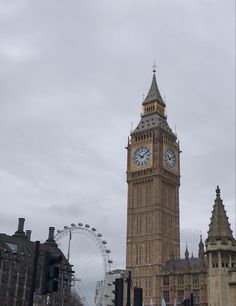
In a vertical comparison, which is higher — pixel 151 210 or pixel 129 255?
pixel 151 210

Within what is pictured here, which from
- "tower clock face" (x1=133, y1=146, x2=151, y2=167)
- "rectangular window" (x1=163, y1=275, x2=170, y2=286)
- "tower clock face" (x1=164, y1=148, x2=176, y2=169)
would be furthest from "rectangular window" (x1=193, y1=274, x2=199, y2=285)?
"tower clock face" (x1=133, y1=146, x2=151, y2=167)

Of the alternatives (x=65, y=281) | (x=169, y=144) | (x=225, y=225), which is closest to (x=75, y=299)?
(x=65, y=281)

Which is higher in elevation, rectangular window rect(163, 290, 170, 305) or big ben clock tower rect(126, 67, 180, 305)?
big ben clock tower rect(126, 67, 180, 305)

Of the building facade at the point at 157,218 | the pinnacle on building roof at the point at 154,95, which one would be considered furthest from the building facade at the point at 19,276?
the pinnacle on building roof at the point at 154,95

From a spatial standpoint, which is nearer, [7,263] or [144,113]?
[7,263]

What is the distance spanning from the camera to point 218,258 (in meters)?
42.6

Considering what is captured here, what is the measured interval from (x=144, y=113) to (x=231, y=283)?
372ft

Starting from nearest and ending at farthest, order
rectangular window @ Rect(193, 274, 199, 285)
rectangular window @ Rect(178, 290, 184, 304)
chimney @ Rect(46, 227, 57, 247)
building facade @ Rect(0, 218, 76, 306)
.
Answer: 1. building facade @ Rect(0, 218, 76, 306)
2. rectangular window @ Rect(193, 274, 199, 285)
3. rectangular window @ Rect(178, 290, 184, 304)
4. chimney @ Rect(46, 227, 57, 247)

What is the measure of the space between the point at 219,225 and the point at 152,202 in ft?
300

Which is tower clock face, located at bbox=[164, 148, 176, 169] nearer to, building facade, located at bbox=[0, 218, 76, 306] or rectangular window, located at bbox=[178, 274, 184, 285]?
rectangular window, located at bbox=[178, 274, 184, 285]

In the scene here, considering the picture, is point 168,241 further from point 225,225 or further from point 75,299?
point 225,225

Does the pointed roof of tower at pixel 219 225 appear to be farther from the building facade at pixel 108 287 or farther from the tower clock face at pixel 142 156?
the tower clock face at pixel 142 156

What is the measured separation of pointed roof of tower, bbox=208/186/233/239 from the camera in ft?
140

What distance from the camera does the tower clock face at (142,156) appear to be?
140000 millimetres
